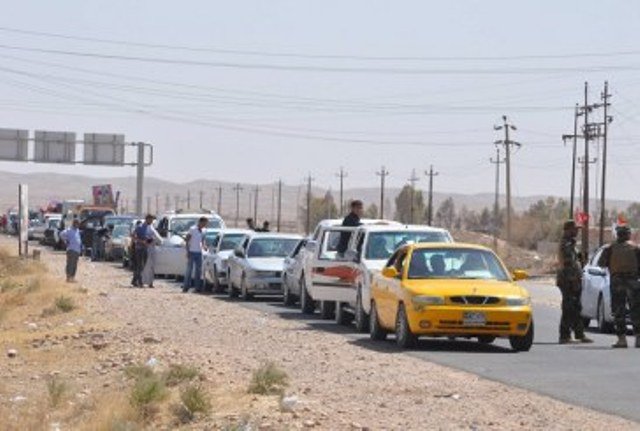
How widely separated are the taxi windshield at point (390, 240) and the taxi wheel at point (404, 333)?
13.6 ft

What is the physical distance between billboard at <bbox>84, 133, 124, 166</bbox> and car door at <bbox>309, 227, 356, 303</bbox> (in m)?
62.6

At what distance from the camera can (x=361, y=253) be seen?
2634 centimetres

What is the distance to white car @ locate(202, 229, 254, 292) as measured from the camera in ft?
129

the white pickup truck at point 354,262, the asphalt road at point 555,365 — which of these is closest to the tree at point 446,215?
the white pickup truck at point 354,262

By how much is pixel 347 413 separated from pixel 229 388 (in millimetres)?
2697

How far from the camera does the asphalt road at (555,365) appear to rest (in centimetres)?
1603

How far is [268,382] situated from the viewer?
1590cm

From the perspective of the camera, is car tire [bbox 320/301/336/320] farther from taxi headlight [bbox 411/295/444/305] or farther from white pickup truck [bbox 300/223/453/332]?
taxi headlight [bbox 411/295/444/305]

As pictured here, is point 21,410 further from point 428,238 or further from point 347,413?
point 428,238

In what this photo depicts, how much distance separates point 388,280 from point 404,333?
129 cm

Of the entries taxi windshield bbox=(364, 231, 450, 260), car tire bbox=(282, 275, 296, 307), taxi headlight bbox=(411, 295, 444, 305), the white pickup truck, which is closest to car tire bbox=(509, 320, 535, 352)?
taxi headlight bbox=(411, 295, 444, 305)

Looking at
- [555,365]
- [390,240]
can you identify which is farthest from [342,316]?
[555,365]

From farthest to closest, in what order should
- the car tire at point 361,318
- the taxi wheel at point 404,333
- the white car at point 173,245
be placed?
the white car at point 173,245, the car tire at point 361,318, the taxi wheel at point 404,333

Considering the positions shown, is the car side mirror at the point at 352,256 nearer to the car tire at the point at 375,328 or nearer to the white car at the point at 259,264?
the car tire at the point at 375,328
